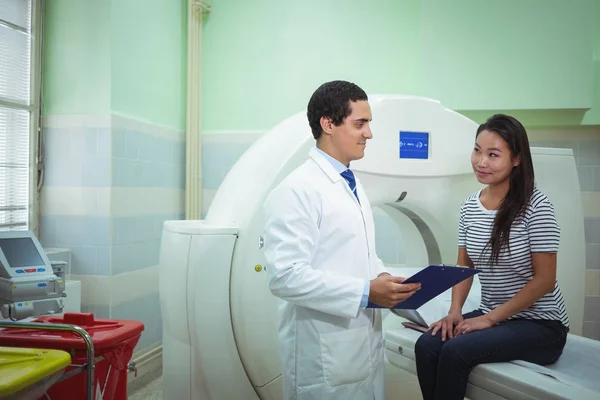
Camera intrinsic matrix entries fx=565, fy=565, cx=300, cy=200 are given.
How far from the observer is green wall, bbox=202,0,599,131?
295 centimetres

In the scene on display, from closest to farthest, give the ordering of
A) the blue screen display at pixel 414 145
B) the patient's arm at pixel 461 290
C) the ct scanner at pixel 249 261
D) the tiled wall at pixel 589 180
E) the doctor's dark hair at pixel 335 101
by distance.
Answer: the doctor's dark hair at pixel 335 101 → the patient's arm at pixel 461 290 → the ct scanner at pixel 249 261 → the blue screen display at pixel 414 145 → the tiled wall at pixel 589 180

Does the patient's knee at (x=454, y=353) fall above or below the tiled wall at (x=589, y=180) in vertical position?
below

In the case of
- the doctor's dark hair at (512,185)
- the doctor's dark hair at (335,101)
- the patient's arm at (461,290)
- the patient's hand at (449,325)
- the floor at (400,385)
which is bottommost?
the floor at (400,385)

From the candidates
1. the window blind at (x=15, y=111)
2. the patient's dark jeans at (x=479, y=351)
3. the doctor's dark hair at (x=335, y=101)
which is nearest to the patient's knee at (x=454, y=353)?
the patient's dark jeans at (x=479, y=351)

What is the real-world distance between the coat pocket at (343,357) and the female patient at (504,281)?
0.90 feet

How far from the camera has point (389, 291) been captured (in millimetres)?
1298

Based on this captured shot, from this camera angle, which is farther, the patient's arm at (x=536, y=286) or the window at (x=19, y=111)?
the window at (x=19, y=111)

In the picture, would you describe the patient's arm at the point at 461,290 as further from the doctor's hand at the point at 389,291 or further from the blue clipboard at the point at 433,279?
the doctor's hand at the point at 389,291

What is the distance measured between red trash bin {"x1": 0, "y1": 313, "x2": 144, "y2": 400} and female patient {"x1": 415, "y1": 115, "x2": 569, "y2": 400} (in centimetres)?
88

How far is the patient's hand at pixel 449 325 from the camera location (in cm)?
159

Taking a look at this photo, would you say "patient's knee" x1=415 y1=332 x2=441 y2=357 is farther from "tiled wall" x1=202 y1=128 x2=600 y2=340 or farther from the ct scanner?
"tiled wall" x1=202 y1=128 x2=600 y2=340

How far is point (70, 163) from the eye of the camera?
2.62 m

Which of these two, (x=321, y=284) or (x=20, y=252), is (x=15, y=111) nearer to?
(x=20, y=252)

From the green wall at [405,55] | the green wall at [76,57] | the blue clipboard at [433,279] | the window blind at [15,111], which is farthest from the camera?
the green wall at [405,55]
